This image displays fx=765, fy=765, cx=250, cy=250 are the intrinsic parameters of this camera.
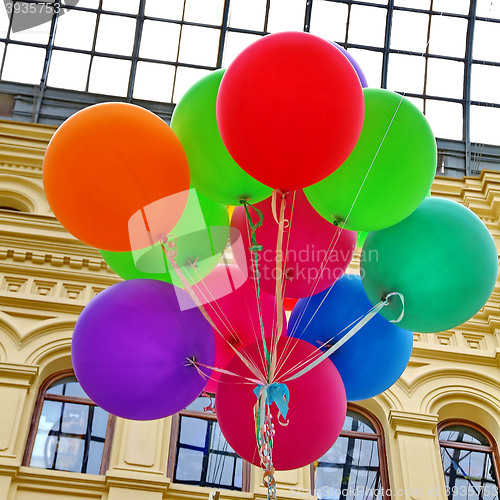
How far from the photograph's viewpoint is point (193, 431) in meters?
6.81

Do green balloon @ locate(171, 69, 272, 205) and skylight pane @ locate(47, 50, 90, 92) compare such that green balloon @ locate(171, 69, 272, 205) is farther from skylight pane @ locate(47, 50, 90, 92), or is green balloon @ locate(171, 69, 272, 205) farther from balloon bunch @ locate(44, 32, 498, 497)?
skylight pane @ locate(47, 50, 90, 92)

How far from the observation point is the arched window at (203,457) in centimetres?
642

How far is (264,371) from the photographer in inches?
145

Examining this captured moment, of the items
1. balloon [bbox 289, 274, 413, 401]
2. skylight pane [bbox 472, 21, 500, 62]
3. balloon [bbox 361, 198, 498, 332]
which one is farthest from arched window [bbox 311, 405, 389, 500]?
skylight pane [bbox 472, 21, 500, 62]

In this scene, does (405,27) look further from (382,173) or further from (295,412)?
(295,412)

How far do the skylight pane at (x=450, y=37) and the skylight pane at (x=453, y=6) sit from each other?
13 cm

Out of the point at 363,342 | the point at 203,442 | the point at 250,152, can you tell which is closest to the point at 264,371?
the point at 363,342

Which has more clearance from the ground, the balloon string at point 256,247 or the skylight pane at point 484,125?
the skylight pane at point 484,125

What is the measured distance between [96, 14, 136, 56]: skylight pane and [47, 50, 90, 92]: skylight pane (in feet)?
1.12

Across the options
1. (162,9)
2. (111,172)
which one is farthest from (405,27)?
(111,172)

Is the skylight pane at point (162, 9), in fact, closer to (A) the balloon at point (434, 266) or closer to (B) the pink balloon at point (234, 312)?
(B) the pink balloon at point (234, 312)

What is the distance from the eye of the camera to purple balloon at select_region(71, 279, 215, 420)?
3736 millimetres

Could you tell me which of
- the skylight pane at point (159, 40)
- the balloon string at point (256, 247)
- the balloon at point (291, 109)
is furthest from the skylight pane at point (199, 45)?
the balloon at point (291, 109)

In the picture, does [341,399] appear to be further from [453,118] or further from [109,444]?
[453,118]
